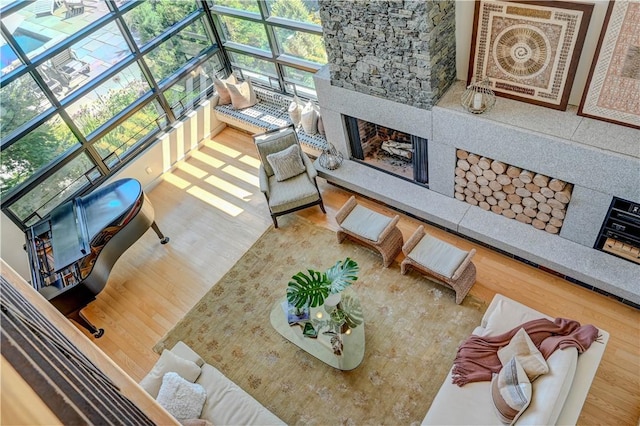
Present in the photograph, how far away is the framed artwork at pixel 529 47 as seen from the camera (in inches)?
132

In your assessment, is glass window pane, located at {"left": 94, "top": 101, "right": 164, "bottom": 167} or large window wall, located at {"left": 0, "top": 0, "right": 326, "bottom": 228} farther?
glass window pane, located at {"left": 94, "top": 101, "right": 164, "bottom": 167}

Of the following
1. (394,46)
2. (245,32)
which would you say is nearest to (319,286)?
(394,46)

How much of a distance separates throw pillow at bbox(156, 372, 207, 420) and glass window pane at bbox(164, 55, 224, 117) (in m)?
4.11

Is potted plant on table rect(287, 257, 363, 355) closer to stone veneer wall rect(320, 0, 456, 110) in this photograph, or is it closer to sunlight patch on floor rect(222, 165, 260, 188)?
stone veneer wall rect(320, 0, 456, 110)

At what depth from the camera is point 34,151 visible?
509cm

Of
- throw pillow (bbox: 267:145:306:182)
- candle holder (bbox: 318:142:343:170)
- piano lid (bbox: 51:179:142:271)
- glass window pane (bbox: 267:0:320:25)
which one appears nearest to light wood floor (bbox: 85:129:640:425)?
candle holder (bbox: 318:142:343:170)

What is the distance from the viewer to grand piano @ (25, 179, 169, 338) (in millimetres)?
4238

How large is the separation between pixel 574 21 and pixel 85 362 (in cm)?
376

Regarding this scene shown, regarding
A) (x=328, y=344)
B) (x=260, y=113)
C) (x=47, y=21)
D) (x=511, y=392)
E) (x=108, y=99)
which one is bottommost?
(x=328, y=344)

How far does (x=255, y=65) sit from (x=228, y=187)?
6.25 feet

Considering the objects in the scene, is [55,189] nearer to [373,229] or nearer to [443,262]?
[373,229]

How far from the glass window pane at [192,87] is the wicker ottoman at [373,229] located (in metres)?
3.25

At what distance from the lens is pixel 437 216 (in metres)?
4.74

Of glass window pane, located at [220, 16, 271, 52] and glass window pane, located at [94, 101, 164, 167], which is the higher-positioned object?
glass window pane, located at [220, 16, 271, 52]
